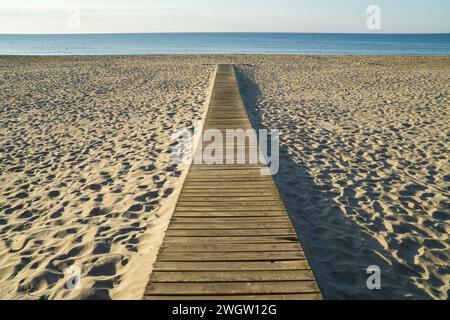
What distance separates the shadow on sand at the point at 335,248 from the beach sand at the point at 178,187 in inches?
0.6

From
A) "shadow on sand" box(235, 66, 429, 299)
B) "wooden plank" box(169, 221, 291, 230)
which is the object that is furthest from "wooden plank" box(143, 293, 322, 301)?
"wooden plank" box(169, 221, 291, 230)

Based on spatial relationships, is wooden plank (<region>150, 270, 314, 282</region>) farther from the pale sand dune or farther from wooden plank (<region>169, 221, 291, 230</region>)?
wooden plank (<region>169, 221, 291, 230</region>)

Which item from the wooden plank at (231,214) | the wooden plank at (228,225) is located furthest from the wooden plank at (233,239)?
the wooden plank at (231,214)

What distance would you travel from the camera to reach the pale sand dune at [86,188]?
339 centimetres

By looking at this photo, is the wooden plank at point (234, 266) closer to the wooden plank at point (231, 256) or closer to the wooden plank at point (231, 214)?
the wooden plank at point (231, 256)

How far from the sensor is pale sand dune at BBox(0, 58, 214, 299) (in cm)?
339

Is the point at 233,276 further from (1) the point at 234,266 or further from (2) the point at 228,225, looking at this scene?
(2) the point at 228,225

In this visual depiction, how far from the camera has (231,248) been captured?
10.5 ft

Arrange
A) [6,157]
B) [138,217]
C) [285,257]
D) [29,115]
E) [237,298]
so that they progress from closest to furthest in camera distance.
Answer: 1. [237,298]
2. [285,257]
3. [138,217]
4. [6,157]
5. [29,115]
